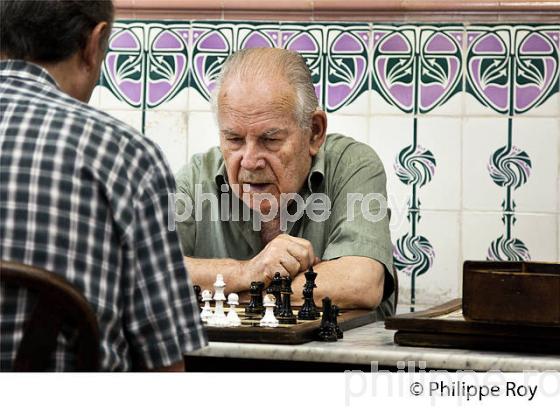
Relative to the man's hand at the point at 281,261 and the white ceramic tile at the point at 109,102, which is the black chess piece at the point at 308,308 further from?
the white ceramic tile at the point at 109,102

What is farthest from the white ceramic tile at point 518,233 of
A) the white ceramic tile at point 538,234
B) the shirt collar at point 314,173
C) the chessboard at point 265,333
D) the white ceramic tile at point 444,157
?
the chessboard at point 265,333

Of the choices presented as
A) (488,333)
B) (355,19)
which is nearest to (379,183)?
(355,19)

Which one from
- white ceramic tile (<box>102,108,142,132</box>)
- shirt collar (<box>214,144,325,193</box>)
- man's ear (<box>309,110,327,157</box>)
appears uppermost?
white ceramic tile (<box>102,108,142,132</box>)

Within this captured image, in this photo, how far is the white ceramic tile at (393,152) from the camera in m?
4.24

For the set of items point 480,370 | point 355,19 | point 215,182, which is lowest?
point 480,370

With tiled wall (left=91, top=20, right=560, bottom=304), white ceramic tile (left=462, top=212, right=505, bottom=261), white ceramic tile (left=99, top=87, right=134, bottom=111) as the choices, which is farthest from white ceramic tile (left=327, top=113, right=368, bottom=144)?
white ceramic tile (left=99, top=87, right=134, bottom=111)

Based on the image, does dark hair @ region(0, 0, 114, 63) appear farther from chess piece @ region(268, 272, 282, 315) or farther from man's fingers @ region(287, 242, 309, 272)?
man's fingers @ region(287, 242, 309, 272)

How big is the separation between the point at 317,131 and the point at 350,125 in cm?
68

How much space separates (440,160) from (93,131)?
264cm

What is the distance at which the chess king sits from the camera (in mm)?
3215

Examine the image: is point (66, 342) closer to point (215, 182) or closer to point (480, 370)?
point (480, 370)

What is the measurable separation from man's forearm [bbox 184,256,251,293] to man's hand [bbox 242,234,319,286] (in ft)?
0.08

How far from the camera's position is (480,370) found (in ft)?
7.29

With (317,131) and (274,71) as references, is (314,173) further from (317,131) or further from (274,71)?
(274,71)
